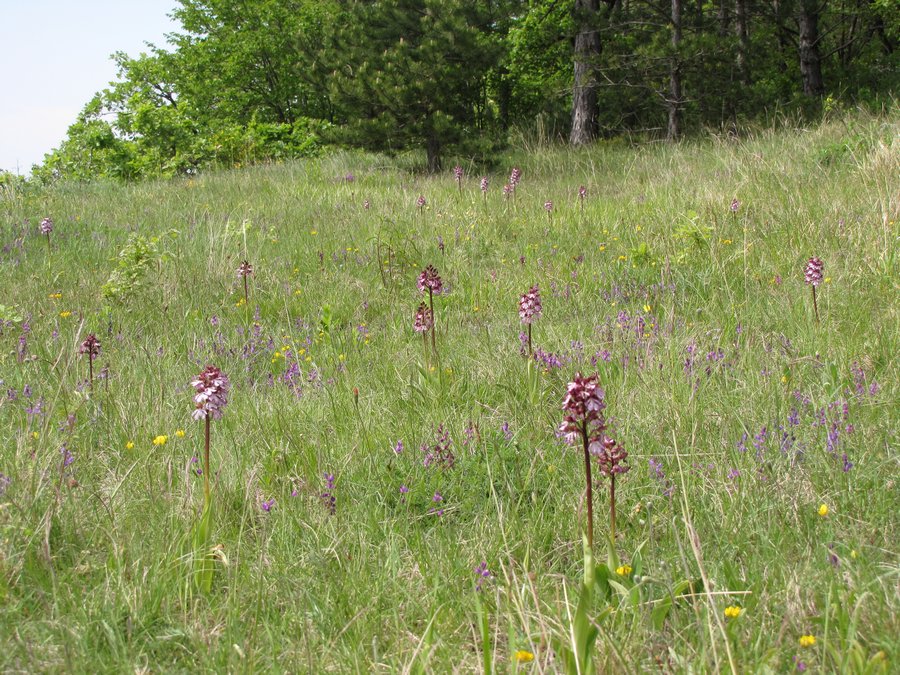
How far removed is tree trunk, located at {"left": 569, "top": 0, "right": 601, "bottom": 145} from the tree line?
0.03 metres

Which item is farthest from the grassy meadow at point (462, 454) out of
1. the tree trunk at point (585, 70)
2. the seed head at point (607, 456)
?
the tree trunk at point (585, 70)

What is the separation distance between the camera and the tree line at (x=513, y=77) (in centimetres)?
1051

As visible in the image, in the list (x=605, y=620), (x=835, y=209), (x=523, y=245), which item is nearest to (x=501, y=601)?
(x=605, y=620)

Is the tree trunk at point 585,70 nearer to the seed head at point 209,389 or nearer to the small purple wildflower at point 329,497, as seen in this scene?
the small purple wildflower at point 329,497

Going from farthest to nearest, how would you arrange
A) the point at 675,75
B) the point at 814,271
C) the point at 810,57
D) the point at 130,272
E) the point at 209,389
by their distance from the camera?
the point at 810,57 → the point at 675,75 → the point at 130,272 → the point at 814,271 → the point at 209,389

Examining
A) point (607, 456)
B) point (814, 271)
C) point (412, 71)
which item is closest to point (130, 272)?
point (607, 456)

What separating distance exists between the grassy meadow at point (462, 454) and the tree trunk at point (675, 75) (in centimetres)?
698

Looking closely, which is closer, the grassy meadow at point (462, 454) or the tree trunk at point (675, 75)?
the grassy meadow at point (462, 454)

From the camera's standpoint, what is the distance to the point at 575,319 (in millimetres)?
4023

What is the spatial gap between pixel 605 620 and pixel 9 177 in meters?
11.7

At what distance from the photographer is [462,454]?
2518mm

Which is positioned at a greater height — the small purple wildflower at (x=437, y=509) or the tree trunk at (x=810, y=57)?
the tree trunk at (x=810, y=57)

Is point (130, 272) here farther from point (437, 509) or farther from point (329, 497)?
point (437, 509)

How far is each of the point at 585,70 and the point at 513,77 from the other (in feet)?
22.1
